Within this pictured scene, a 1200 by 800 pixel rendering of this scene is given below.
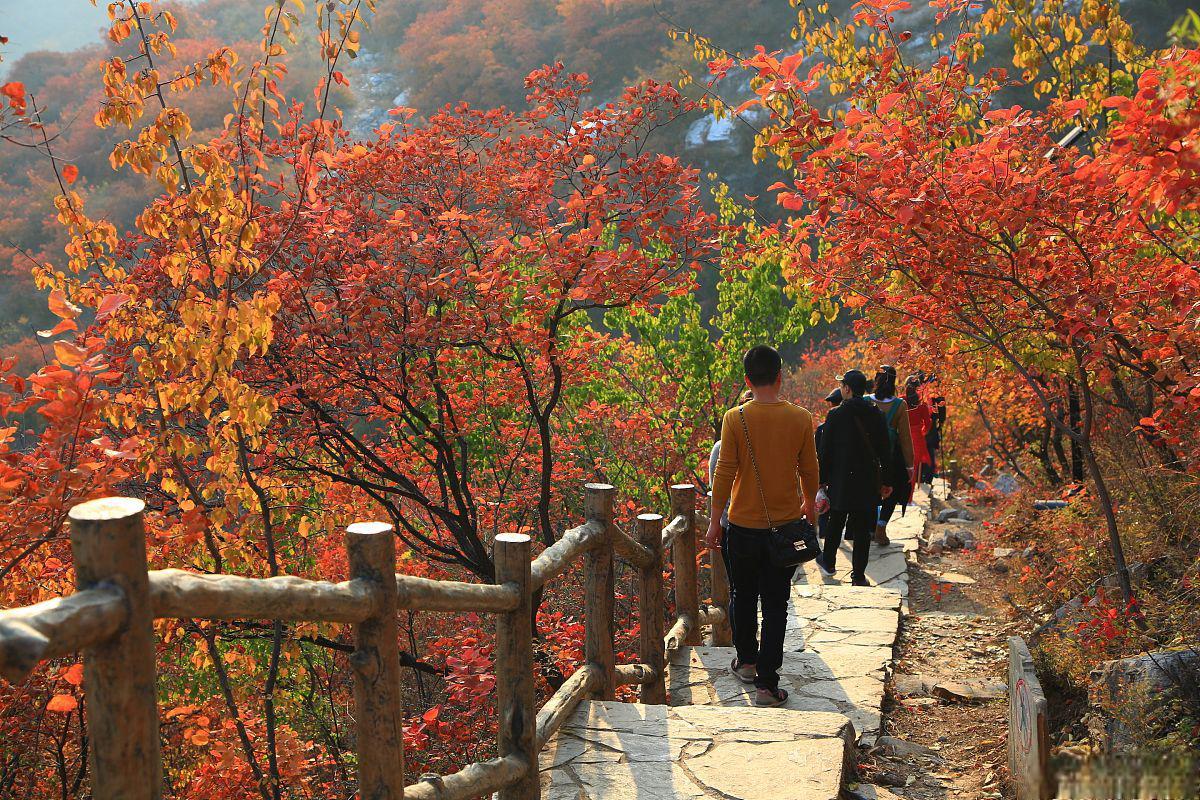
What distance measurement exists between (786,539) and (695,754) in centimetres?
124

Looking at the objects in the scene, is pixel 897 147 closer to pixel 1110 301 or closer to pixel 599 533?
pixel 1110 301

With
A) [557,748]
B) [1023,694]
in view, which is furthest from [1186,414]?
[557,748]

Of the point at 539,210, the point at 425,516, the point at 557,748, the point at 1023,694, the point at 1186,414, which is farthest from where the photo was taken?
the point at 425,516

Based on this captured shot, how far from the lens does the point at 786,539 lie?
15.6 feet

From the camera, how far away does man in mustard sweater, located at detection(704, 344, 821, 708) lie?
470 cm

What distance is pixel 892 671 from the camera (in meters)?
6.15

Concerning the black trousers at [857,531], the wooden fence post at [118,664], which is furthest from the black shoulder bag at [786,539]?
the wooden fence post at [118,664]

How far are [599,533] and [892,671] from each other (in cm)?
283

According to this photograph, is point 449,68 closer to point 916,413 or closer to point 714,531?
point 916,413

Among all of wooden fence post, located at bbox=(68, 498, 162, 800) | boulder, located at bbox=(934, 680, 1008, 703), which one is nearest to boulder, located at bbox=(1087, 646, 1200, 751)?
boulder, located at bbox=(934, 680, 1008, 703)

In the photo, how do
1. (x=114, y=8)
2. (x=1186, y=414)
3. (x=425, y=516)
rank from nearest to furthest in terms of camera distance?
(x=114, y=8)
(x=1186, y=414)
(x=425, y=516)

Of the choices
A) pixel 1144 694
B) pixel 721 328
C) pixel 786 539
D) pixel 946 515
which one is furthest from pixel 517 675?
pixel 946 515

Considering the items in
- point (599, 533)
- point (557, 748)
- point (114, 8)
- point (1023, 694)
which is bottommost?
point (557, 748)

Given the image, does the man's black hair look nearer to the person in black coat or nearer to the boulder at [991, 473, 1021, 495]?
the person in black coat
